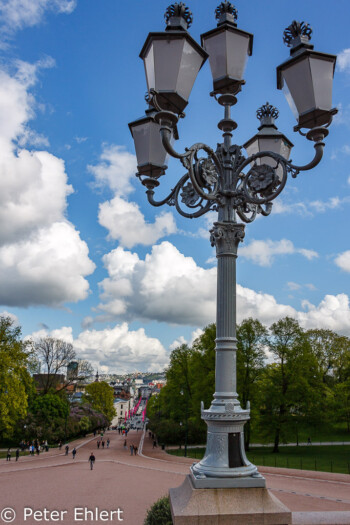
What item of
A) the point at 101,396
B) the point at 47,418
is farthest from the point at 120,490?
the point at 101,396

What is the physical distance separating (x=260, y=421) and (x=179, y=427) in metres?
13.3

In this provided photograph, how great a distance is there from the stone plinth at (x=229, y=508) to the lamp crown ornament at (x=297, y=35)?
5.17 m

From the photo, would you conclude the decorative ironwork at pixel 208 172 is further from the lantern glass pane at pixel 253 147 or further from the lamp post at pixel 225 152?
the lantern glass pane at pixel 253 147

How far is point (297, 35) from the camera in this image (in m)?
4.93

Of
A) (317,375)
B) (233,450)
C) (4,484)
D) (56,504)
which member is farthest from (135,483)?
(317,375)

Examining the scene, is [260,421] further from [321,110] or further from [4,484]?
[321,110]

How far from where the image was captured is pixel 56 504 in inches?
502

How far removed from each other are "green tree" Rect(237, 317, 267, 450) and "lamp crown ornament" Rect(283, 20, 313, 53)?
2837 centimetres

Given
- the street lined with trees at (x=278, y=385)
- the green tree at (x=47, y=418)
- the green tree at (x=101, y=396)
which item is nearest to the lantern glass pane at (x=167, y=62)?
the street lined with trees at (x=278, y=385)

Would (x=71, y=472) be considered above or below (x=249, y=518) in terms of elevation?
below

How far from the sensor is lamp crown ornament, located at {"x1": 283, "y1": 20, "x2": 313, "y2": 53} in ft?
15.8

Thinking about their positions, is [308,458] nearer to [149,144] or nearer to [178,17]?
[149,144]

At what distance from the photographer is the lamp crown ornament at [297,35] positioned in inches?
190

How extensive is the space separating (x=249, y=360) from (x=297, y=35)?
96.7ft
